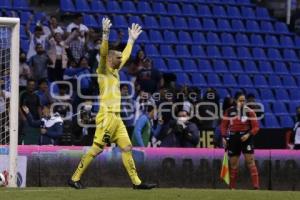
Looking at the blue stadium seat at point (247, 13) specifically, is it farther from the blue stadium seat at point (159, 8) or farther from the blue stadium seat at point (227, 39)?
the blue stadium seat at point (159, 8)

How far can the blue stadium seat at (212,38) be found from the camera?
26.3 m

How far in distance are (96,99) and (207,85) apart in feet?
15.7

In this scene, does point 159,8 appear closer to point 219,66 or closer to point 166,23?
point 166,23

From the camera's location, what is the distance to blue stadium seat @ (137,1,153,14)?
85.3ft

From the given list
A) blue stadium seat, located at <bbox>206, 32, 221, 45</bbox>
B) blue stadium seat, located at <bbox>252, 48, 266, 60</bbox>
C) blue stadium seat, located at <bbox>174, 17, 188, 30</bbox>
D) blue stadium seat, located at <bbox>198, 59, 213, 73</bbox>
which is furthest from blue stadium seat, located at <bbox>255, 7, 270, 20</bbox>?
blue stadium seat, located at <bbox>198, 59, 213, 73</bbox>

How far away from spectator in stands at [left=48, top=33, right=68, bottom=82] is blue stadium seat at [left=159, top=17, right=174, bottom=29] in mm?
5115

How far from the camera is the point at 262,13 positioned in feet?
93.1

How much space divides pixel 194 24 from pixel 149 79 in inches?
205

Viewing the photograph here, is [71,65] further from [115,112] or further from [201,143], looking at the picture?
[115,112]

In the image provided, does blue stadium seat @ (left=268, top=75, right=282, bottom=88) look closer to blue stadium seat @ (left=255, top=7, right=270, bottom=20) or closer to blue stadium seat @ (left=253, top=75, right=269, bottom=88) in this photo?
blue stadium seat @ (left=253, top=75, right=269, bottom=88)

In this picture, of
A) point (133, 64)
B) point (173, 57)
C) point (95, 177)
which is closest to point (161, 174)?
point (95, 177)

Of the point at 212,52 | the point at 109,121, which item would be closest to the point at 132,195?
the point at 109,121

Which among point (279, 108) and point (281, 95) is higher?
point (281, 95)

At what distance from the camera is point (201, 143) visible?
68.3ft
